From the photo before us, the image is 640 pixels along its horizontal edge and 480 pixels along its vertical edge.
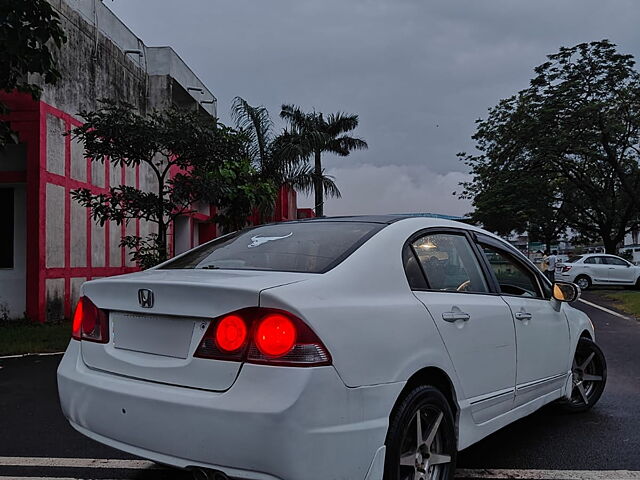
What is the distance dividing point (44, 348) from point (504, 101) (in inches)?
915

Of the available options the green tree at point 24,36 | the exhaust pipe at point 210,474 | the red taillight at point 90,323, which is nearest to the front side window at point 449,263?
the exhaust pipe at point 210,474

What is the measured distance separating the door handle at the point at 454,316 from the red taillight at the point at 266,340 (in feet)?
3.02

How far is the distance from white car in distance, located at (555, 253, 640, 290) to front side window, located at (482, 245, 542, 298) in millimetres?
18195

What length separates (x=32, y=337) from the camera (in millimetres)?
9031

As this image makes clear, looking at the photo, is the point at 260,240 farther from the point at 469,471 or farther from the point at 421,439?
the point at 469,471

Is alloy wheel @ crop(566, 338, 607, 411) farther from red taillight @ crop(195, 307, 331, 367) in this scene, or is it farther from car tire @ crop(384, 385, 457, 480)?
red taillight @ crop(195, 307, 331, 367)

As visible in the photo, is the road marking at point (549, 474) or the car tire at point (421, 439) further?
the road marking at point (549, 474)

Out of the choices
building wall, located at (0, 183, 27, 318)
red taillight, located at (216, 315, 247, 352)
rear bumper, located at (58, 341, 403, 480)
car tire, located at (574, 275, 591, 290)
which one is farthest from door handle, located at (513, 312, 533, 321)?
car tire, located at (574, 275, 591, 290)

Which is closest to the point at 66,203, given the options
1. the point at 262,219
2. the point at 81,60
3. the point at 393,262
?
the point at 81,60

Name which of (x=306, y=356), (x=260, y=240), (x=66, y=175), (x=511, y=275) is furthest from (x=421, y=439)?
(x=66, y=175)

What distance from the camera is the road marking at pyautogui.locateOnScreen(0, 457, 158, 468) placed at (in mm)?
3772

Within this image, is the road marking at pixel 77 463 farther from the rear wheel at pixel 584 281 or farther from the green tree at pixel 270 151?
the rear wheel at pixel 584 281

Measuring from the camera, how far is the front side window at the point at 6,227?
11164 millimetres

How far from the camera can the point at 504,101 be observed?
26625 mm
